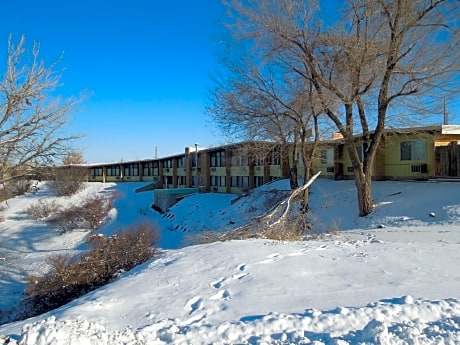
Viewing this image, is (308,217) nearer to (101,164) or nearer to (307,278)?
(307,278)

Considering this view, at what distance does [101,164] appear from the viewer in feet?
210

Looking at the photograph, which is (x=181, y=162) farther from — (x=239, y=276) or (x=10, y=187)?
(x=239, y=276)

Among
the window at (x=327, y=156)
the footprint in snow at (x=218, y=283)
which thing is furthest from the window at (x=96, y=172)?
the footprint in snow at (x=218, y=283)

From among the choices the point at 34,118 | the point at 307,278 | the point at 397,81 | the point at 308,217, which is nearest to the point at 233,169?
the point at 308,217

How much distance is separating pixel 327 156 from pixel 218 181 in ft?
44.8

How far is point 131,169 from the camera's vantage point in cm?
6066

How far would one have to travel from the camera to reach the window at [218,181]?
3981 cm

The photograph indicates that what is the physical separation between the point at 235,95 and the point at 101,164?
46.8 metres

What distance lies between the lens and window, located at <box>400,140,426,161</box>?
23.1 m

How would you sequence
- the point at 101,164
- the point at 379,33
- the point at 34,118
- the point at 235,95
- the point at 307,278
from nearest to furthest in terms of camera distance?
the point at 307,278 → the point at 34,118 → the point at 379,33 → the point at 235,95 → the point at 101,164

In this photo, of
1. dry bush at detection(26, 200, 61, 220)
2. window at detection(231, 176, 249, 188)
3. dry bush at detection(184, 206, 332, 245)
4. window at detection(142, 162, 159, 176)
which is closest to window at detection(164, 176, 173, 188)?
window at detection(142, 162, 159, 176)

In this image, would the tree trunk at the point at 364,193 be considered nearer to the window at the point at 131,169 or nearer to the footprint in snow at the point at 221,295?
the footprint in snow at the point at 221,295

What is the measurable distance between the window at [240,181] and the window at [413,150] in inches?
602

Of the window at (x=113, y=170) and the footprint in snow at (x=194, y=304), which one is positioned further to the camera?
the window at (x=113, y=170)
